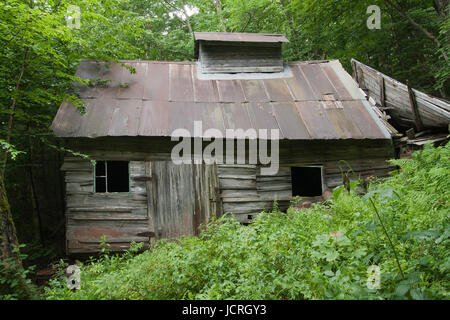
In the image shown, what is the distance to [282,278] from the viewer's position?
3246 millimetres

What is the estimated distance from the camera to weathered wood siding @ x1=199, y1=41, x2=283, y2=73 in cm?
930

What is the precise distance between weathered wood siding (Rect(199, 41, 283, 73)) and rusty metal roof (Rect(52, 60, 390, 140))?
2.38ft

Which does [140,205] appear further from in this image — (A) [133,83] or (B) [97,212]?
(A) [133,83]

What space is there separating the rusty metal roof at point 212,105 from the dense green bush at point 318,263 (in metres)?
2.86

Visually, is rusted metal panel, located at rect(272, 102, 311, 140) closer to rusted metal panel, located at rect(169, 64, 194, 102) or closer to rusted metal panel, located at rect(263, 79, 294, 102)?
rusted metal panel, located at rect(263, 79, 294, 102)

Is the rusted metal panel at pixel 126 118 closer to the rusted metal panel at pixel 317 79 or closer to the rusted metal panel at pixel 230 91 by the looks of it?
the rusted metal panel at pixel 230 91

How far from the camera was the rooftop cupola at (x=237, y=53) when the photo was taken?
930cm

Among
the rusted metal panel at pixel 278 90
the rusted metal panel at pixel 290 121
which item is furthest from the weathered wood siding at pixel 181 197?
the rusted metal panel at pixel 278 90

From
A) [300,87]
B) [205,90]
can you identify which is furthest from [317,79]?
[205,90]

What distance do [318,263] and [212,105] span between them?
17.0 ft

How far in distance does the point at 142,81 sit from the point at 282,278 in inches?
275

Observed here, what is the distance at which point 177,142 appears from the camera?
6.91 meters
